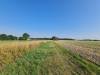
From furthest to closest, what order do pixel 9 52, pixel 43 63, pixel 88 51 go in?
pixel 88 51
pixel 9 52
pixel 43 63

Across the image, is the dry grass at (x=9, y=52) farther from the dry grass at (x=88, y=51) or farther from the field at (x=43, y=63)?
the dry grass at (x=88, y=51)

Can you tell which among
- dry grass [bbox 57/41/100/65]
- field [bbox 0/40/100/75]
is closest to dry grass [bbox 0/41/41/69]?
field [bbox 0/40/100/75]

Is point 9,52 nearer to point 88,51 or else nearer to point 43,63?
point 43,63

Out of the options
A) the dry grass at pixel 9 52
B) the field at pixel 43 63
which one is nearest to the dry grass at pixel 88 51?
the field at pixel 43 63

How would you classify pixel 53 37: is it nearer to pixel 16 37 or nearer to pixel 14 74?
pixel 16 37

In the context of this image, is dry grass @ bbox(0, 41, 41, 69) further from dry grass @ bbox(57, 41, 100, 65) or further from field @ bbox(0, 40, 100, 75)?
dry grass @ bbox(57, 41, 100, 65)

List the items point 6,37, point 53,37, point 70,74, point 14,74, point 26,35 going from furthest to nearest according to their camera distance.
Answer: point 53,37 < point 26,35 < point 6,37 < point 70,74 < point 14,74

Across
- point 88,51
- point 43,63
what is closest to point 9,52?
point 43,63

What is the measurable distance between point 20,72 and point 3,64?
156cm

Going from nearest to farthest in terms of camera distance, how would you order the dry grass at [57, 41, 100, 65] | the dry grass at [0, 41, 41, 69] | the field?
the field, the dry grass at [0, 41, 41, 69], the dry grass at [57, 41, 100, 65]

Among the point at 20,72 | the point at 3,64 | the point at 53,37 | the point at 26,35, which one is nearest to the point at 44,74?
the point at 20,72

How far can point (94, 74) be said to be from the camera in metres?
8.81

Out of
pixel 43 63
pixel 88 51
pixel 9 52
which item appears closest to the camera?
pixel 43 63

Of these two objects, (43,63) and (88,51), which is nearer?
(43,63)
